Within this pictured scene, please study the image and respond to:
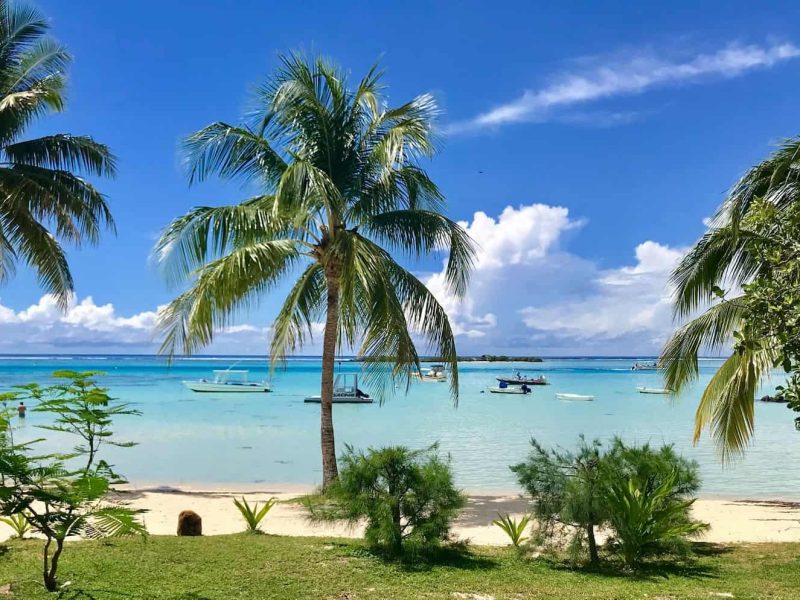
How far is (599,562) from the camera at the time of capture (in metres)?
A: 6.79

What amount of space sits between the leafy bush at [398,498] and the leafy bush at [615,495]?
90 cm

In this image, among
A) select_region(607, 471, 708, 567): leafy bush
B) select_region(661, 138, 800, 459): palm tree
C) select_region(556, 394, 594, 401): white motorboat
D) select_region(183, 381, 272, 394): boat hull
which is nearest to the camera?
select_region(607, 471, 708, 567): leafy bush

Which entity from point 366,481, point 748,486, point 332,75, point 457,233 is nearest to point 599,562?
point 366,481

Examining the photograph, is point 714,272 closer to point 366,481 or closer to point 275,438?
point 366,481

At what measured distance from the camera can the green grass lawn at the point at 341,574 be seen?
552cm

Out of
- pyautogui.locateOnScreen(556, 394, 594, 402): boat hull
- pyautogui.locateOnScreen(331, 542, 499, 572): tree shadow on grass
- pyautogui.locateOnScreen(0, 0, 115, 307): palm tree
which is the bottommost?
pyautogui.locateOnScreen(556, 394, 594, 402): boat hull

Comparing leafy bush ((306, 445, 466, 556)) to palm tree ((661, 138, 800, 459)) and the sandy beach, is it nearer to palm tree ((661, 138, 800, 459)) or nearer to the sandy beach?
the sandy beach

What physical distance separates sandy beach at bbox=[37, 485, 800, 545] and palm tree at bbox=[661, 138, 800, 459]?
1.35 meters

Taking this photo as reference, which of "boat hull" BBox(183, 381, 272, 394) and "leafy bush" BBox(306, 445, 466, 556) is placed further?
"boat hull" BBox(183, 381, 272, 394)

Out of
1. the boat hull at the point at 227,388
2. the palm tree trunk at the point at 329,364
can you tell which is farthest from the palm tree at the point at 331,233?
the boat hull at the point at 227,388

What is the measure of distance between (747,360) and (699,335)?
1774 millimetres

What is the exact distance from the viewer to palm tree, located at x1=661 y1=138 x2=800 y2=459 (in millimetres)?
9117

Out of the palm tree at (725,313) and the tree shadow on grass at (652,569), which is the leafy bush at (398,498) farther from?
the palm tree at (725,313)

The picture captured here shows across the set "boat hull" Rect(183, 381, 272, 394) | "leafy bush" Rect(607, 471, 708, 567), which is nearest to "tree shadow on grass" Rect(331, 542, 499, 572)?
"leafy bush" Rect(607, 471, 708, 567)
